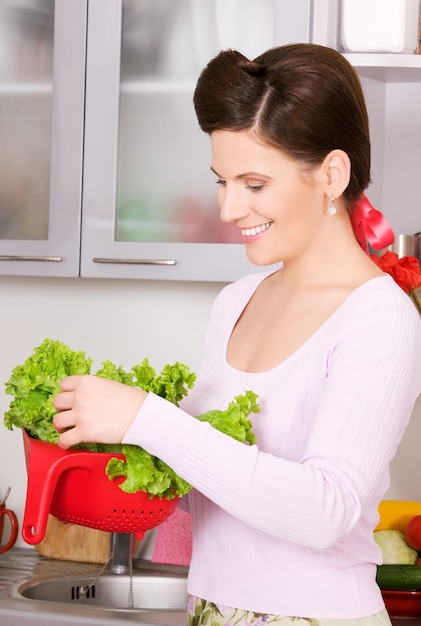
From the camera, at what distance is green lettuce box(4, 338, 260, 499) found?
1.08 m

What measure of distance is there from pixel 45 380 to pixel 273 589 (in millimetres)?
374

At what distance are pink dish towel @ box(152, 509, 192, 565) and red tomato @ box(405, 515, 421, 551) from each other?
0.49m

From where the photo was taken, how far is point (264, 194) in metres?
1.20

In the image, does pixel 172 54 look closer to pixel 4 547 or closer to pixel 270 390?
pixel 270 390

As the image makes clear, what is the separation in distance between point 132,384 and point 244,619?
1.04ft

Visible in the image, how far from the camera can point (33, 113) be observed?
2.15 meters

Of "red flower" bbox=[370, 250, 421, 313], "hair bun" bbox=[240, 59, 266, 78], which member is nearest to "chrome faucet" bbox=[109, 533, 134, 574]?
"red flower" bbox=[370, 250, 421, 313]

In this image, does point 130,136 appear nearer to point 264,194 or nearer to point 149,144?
point 149,144

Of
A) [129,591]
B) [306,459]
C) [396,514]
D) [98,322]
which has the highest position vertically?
[306,459]

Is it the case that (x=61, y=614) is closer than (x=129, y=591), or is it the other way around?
(x=61, y=614)

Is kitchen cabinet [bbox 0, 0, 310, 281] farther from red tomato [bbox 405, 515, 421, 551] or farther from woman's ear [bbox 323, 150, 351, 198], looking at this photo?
woman's ear [bbox 323, 150, 351, 198]

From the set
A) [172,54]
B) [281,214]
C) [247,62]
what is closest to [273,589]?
[281,214]

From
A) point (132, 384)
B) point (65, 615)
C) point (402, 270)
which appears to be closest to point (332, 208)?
point (132, 384)

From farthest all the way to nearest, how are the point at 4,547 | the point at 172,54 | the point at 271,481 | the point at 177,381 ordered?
the point at 4,547 → the point at 172,54 → the point at 177,381 → the point at 271,481
